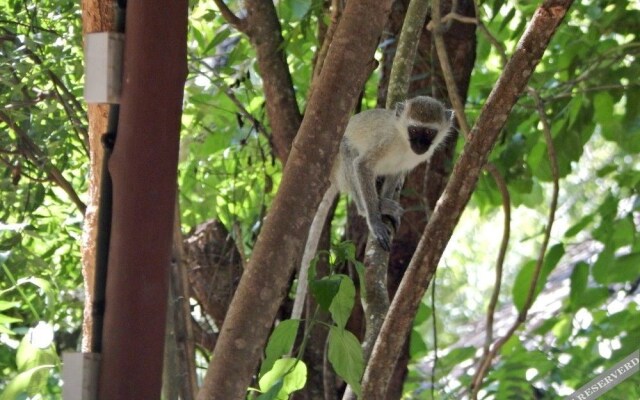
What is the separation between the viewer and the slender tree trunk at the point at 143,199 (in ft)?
6.14

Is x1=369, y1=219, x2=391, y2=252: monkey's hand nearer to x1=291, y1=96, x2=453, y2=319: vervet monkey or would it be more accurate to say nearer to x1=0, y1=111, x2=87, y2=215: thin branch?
x1=291, y1=96, x2=453, y2=319: vervet monkey

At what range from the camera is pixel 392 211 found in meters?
4.87

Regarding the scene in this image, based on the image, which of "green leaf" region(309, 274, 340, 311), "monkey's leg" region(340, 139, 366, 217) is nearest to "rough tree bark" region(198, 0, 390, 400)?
"green leaf" region(309, 274, 340, 311)

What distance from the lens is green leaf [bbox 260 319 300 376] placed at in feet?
7.98

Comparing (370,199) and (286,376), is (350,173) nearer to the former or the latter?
(370,199)

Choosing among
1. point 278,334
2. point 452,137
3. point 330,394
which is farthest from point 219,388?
point 452,137

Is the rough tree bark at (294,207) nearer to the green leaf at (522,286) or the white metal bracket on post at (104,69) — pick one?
the white metal bracket on post at (104,69)

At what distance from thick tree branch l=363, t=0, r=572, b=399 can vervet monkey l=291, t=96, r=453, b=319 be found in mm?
1890

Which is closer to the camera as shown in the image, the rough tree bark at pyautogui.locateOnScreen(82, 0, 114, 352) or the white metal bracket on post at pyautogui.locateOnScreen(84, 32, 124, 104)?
the white metal bracket on post at pyautogui.locateOnScreen(84, 32, 124, 104)

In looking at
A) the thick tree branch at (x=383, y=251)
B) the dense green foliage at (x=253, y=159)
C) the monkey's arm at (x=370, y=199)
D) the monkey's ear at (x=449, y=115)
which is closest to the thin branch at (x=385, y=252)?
the thick tree branch at (x=383, y=251)

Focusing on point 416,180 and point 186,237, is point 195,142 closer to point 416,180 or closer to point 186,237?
point 186,237

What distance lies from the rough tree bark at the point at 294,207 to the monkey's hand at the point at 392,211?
2433 mm

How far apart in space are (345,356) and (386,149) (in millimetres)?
3197

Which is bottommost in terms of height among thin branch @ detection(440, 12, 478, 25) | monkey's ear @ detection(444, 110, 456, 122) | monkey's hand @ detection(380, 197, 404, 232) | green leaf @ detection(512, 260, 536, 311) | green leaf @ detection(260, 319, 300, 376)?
green leaf @ detection(260, 319, 300, 376)
